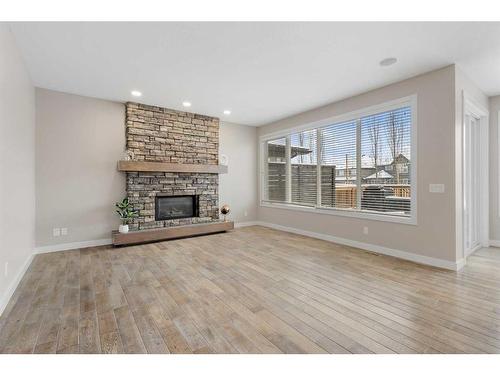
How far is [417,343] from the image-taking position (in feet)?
5.59

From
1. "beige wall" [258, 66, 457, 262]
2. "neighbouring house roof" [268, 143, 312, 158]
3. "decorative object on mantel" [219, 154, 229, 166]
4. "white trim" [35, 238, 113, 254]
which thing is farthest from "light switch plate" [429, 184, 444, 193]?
"white trim" [35, 238, 113, 254]

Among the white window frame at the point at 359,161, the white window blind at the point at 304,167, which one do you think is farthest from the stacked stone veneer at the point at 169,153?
the white window blind at the point at 304,167

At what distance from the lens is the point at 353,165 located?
450cm

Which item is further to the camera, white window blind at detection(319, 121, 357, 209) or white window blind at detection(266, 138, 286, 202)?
white window blind at detection(266, 138, 286, 202)

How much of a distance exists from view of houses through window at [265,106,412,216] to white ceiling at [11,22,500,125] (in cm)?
70

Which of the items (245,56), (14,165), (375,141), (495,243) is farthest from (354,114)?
(14,165)

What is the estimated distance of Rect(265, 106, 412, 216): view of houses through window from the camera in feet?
12.5

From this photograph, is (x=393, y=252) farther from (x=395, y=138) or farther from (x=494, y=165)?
(x=494, y=165)

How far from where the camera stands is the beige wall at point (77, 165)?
4098 millimetres

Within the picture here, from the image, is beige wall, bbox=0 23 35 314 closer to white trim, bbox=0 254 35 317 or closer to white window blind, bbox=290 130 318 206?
white trim, bbox=0 254 35 317

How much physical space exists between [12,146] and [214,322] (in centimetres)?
284

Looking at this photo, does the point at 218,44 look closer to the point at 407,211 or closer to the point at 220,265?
the point at 220,265

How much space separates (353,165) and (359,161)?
0.14m
